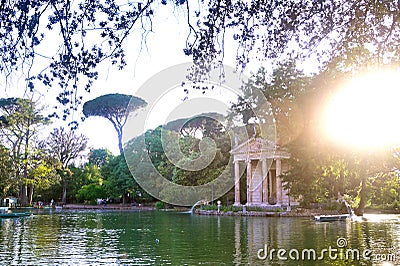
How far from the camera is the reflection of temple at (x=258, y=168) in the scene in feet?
147

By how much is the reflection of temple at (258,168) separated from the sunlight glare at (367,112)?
33894 millimetres

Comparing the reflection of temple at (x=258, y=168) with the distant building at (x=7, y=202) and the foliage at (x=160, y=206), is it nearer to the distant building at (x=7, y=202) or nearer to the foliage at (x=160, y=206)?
the foliage at (x=160, y=206)

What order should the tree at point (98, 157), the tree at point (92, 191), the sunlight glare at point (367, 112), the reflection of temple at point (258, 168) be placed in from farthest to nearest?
the tree at point (98, 157) → the tree at point (92, 191) → the reflection of temple at point (258, 168) → the sunlight glare at point (367, 112)

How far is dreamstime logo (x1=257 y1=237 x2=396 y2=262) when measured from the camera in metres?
12.2

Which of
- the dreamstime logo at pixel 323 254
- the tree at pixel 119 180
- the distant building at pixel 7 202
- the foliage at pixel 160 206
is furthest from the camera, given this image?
the tree at pixel 119 180

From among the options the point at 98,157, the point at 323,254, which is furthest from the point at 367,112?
the point at 98,157

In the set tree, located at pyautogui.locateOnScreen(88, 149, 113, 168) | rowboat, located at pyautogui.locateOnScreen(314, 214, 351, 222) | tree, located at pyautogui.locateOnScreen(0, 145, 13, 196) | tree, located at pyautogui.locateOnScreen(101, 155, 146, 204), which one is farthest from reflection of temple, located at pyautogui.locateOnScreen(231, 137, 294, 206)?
tree, located at pyautogui.locateOnScreen(88, 149, 113, 168)

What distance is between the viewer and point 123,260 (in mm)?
12219

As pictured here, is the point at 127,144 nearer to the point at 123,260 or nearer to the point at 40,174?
the point at 40,174

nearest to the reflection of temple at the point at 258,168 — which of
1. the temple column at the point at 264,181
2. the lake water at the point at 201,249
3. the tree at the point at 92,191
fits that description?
the temple column at the point at 264,181

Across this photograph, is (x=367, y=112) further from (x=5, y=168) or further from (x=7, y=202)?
(x=7, y=202)

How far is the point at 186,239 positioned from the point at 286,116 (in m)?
6.52

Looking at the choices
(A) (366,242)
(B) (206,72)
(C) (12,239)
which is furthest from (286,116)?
(C) (12,239)

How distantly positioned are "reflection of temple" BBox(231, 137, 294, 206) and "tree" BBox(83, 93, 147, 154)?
17300 mm
